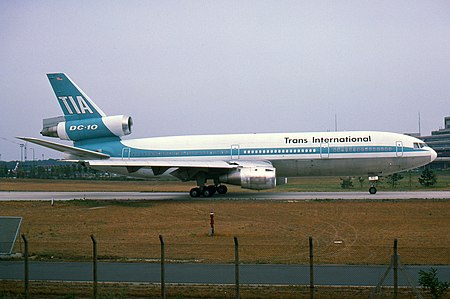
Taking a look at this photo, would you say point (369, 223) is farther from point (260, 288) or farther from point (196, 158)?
point (196, 158)

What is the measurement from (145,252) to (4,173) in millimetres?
79064

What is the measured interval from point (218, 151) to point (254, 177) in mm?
5022

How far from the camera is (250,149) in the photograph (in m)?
37.9

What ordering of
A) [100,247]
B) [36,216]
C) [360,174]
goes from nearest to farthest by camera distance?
[100,247]
[36,216]
[360,174]

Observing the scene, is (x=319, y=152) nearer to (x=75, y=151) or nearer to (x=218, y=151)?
(x=218, y=151)

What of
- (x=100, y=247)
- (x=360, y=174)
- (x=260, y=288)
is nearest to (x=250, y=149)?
(x=360, y=174)

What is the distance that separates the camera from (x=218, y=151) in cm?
3850

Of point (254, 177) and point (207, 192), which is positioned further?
point (207, 192)

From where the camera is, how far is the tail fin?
4000 cm

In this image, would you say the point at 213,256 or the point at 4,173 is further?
the point at 4,173

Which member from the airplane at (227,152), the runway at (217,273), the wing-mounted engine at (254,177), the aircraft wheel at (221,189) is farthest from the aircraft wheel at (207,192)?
the runway at (217,273)

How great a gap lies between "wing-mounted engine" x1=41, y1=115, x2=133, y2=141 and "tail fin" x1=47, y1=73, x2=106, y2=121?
1.65 feet

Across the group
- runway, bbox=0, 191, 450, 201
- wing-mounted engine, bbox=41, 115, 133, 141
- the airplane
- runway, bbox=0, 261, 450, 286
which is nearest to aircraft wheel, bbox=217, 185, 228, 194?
the airplane

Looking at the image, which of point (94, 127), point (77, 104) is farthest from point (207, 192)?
point (77, 104)
